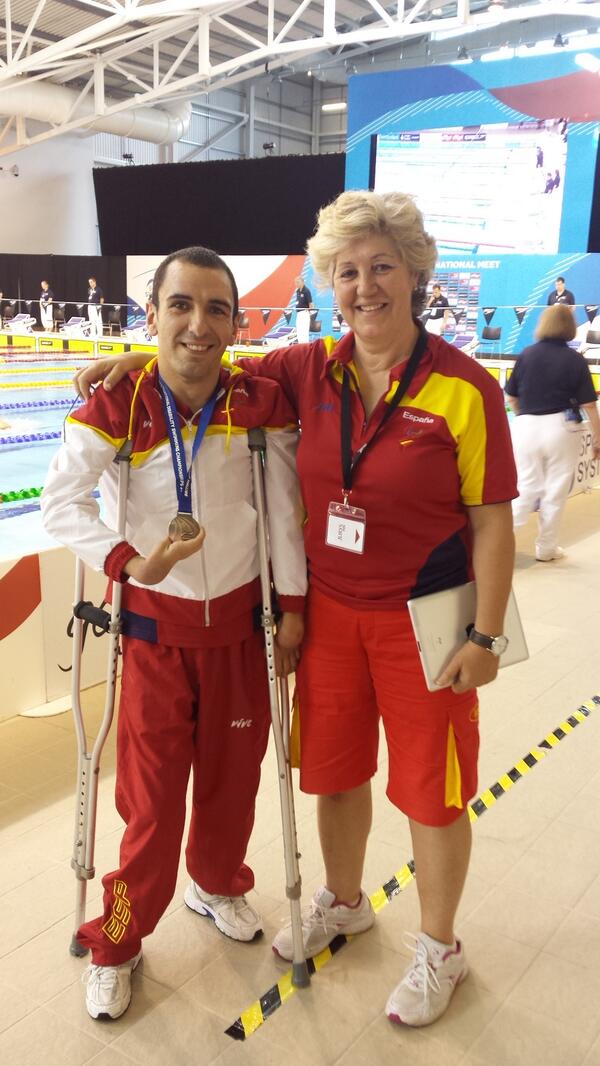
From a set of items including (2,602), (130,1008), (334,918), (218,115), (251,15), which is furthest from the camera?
(218,115)

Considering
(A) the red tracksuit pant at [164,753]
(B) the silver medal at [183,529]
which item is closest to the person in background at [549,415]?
(A) the red tracksuit pant at [164,753]

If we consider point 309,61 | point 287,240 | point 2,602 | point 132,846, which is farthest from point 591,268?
point 132,846

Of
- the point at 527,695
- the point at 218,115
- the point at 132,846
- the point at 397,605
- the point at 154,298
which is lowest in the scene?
the point at 527,695

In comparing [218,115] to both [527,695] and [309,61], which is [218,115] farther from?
[527,695]

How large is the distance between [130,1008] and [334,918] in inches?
22.0

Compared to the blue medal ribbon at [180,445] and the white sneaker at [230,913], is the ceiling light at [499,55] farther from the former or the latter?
the white sneaker at [230,913]

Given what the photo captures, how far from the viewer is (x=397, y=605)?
1938mm

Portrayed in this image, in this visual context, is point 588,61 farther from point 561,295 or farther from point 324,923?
point 324,923

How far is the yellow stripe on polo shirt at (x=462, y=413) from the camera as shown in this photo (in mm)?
1799

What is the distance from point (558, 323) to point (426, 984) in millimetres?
4276

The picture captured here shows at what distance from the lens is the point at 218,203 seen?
23156 millimetres

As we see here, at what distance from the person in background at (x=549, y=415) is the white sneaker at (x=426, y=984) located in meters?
4.00

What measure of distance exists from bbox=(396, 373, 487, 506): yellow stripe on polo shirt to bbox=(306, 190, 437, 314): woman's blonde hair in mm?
284

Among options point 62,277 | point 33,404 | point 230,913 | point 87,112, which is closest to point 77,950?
point 230,913
